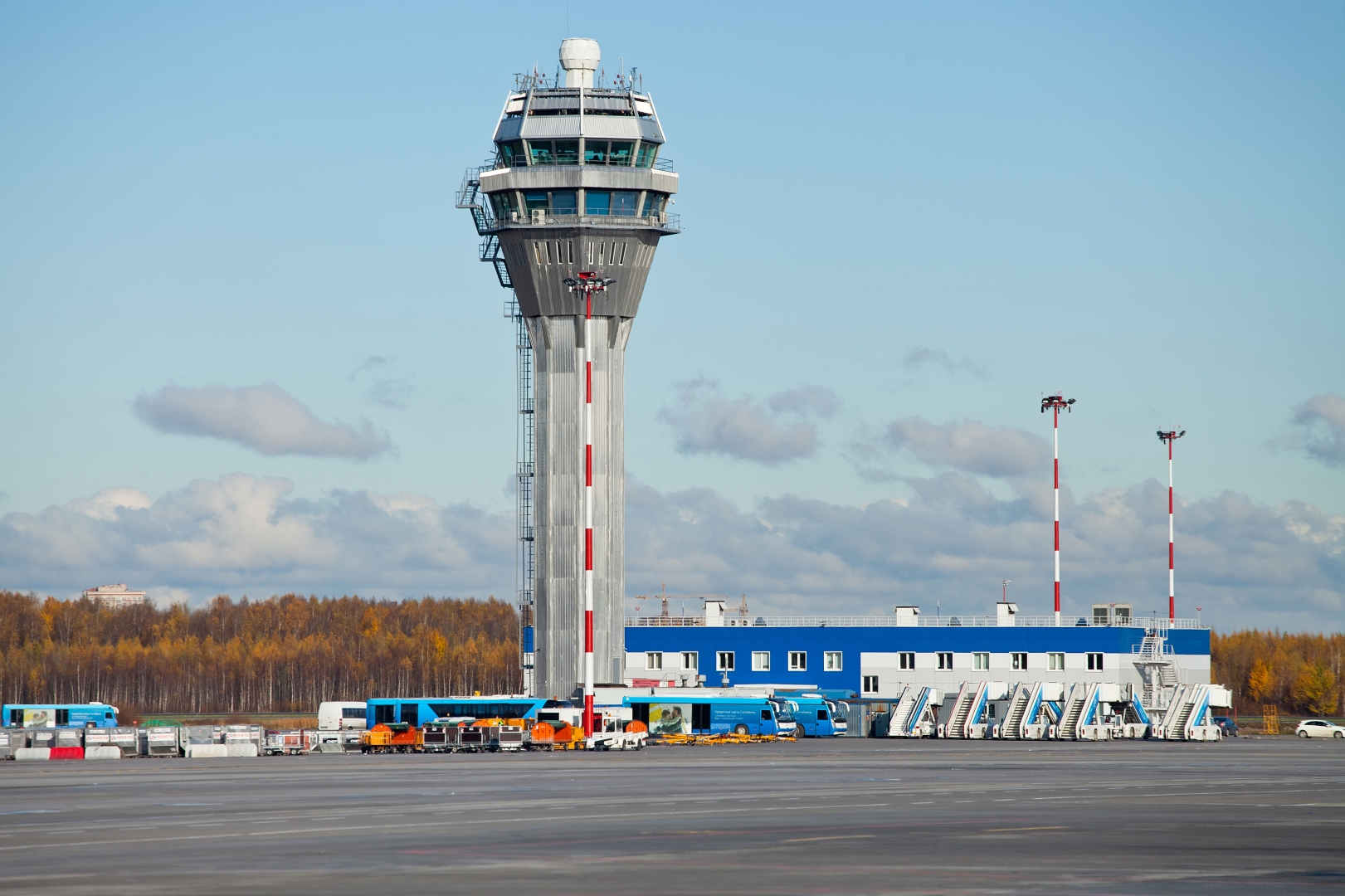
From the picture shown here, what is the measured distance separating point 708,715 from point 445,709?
537 inches

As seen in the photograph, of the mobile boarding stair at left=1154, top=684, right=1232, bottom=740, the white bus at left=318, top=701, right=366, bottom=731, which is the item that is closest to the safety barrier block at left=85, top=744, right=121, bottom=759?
the white bus at left=318, top=701, right=366, bottom=731

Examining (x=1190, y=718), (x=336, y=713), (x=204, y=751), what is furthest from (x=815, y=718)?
(x=204, y=751)

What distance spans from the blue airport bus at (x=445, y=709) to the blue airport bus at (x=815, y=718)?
13891 millimetres

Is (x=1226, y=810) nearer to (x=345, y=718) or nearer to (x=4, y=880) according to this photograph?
(x=4, y=880)

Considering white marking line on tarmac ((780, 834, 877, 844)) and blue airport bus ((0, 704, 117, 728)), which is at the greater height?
white marking line on tarmac ((780, 834, 877, 844))

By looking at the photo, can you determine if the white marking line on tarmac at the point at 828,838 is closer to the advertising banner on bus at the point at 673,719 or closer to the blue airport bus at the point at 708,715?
the blue airport bus at the point at 708,715

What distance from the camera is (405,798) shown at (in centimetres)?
3591

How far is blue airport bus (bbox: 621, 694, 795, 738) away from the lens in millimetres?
85125

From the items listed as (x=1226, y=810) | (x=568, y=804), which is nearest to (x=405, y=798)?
(x=568, y=804)

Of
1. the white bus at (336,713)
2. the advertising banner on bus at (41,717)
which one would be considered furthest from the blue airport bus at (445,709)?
the advertising banner on bus at (41,717)

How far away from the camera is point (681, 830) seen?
27719 mm

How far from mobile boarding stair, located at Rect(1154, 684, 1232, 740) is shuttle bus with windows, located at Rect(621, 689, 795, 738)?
65.3ft

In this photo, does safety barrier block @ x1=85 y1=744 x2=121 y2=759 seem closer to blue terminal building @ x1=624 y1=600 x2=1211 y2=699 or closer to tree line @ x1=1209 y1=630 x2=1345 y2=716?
blue terminal building @ x1=624 y1=600 x2=1211 y2=699

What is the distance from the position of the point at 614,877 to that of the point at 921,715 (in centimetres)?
6879
